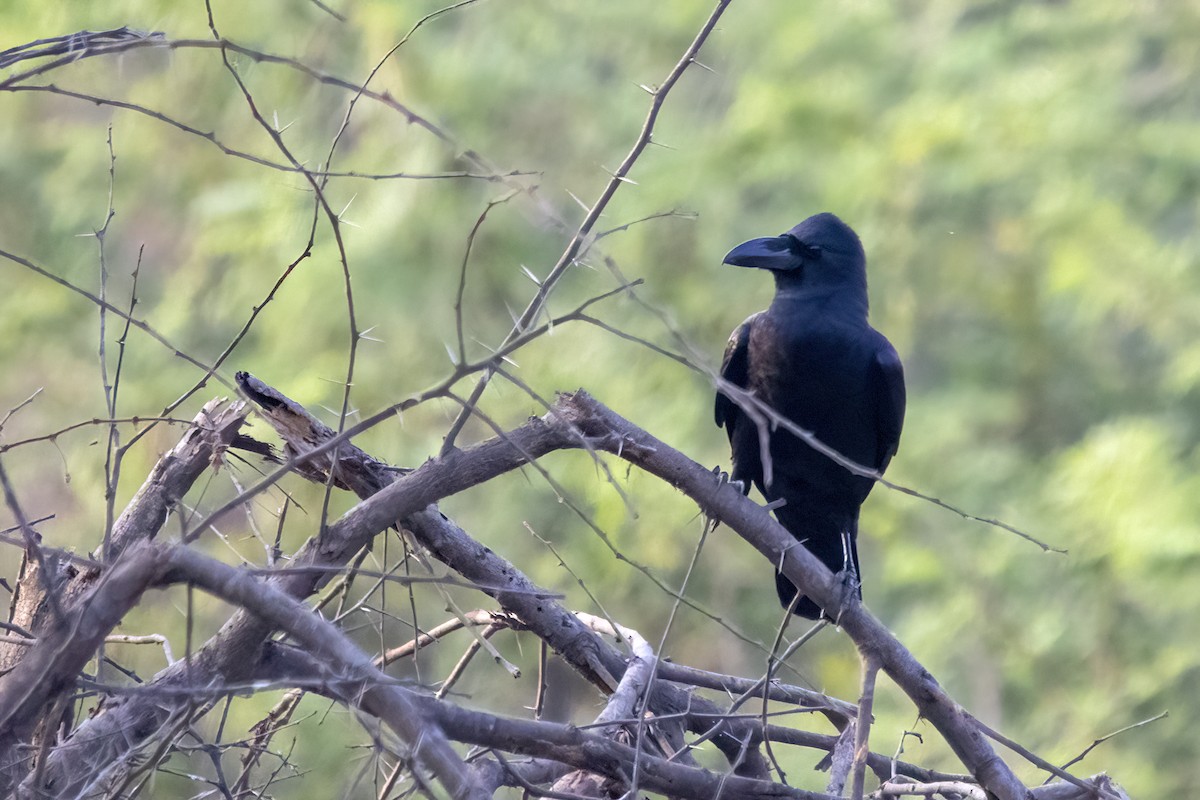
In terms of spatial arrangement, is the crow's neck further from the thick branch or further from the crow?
the thick branch

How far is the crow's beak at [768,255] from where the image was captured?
4.34 meters

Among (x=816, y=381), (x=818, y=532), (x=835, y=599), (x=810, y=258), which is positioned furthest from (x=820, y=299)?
(x=835, y=599)

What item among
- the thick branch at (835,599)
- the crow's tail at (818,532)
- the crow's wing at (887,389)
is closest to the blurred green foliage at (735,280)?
the crow's tail at (818,532)

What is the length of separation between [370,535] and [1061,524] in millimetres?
6213

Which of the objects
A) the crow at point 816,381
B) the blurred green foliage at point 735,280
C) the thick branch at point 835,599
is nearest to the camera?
the thick branch at point 835,599

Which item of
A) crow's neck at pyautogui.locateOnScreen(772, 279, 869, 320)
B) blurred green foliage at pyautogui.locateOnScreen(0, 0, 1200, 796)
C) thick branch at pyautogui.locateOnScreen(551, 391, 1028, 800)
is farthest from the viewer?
blurred green foliage at pyautogui.locateOnScreen(0, 0, 1200, 796)

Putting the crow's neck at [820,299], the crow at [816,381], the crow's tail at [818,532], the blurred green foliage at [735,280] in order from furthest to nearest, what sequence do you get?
the blurred green foliage at [735,280] → the crow's tail at [818,532] → the crow's neck at [820,299] → the crow at [816,381]

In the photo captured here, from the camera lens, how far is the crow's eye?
4.38 metres

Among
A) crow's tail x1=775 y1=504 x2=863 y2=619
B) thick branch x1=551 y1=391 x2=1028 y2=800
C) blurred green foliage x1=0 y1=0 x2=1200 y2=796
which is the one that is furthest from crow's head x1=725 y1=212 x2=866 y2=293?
blurred green foliage x1=0 y1=0 x2=1200 y2=796

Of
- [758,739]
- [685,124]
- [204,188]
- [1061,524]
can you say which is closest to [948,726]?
[758,739]

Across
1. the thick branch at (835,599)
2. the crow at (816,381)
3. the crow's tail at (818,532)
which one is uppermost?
the crow at (816,381)

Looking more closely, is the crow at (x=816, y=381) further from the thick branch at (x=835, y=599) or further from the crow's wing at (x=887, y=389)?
the thick branch at (x=835, y=599)

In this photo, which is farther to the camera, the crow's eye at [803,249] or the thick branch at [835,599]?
the crow's eye at [803,249]

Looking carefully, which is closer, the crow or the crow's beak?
the crow
